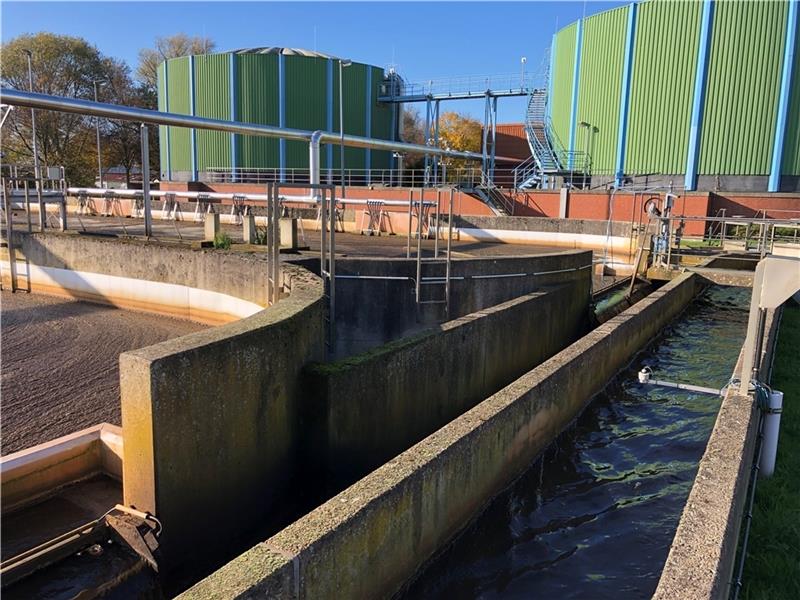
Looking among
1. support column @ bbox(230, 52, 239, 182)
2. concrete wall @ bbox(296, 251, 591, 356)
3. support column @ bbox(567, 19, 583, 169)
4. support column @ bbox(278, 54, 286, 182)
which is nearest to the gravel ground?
concrete wall @ bbox(296, 251, 591, 356)

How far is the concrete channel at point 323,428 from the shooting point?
410 centimetres

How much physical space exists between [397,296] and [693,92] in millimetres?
24993

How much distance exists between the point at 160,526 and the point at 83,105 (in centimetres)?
1350

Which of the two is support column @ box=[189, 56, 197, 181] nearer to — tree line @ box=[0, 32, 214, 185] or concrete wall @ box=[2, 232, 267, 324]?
tree line @ box=[0, 32, 214, 185]

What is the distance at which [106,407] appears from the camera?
23.0 feet

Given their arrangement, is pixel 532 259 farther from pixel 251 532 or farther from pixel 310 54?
pixel 310 54

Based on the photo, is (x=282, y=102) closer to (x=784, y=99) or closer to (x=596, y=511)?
(x=784, y=99)

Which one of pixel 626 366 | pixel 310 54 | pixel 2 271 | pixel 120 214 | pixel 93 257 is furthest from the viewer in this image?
pixel 310 54

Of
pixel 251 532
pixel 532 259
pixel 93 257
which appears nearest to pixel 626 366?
pixel 532 259

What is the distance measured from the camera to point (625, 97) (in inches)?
1223

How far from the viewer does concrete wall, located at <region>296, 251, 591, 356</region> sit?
10062 millimetres

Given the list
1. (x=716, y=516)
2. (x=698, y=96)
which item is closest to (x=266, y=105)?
(x=698, y=96)

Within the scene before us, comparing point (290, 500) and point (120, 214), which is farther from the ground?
point (120, 214)

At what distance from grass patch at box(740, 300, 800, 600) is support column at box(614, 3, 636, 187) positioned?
2635 centimetres
